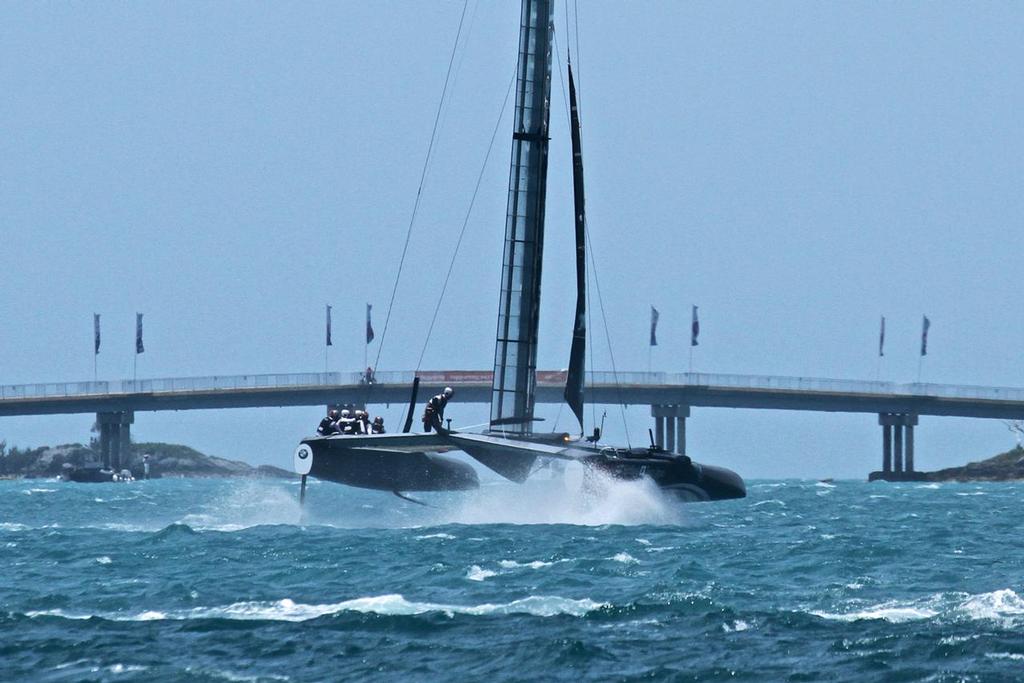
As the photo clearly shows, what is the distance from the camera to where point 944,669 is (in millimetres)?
18656

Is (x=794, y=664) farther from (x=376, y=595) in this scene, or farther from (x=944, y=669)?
(x=376, y=595)

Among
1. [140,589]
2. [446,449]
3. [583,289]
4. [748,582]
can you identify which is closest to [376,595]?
[140,589]

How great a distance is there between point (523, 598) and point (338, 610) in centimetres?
299

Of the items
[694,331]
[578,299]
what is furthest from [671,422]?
[578,299]

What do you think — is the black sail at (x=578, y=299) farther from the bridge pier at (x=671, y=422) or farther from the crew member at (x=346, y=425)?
the bridge pier at (x=671, y=422)

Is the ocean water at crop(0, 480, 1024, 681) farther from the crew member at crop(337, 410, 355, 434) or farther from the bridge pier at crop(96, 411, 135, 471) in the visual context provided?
the bridge pier at crop(96, 411, 135, 471)

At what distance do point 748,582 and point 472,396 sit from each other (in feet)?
279

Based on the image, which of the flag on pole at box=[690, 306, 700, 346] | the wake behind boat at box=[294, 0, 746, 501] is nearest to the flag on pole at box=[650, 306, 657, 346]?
the flag on pole at box=[690, 306, 700, 346]

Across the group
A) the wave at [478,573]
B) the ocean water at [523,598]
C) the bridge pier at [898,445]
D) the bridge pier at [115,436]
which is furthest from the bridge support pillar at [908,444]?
the wave at [478,573]

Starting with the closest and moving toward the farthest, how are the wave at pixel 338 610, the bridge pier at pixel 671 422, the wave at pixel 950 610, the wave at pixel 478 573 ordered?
the wave at pixel 950 610, the wave at pixel 338 610, the wave at pixel 478 573, the bridge pier at pixel 671 422

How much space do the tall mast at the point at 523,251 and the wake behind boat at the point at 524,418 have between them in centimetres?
3

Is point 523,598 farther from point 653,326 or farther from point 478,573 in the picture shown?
point 653,326

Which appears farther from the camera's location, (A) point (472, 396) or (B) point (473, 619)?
(A) point (472, 396)

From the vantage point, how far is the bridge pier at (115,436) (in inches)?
4707
